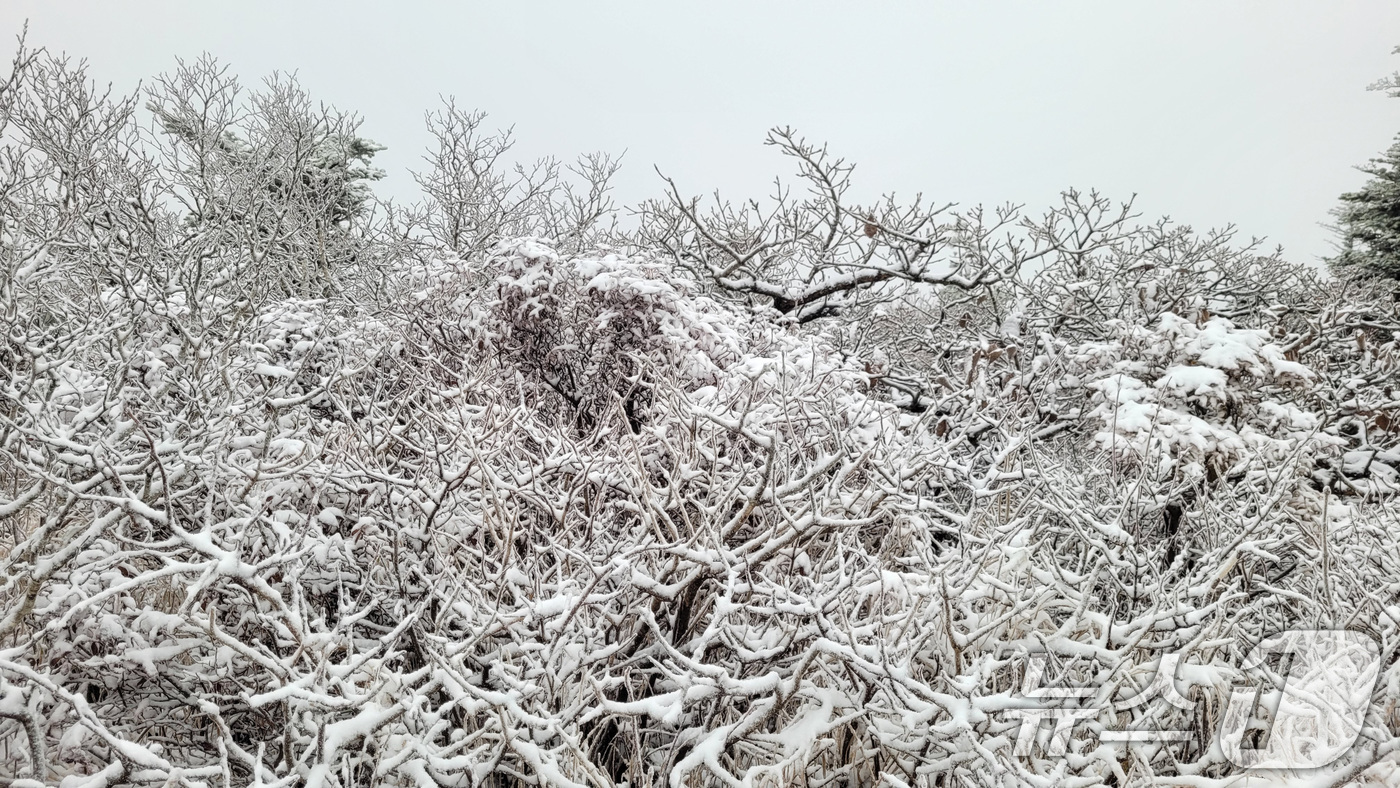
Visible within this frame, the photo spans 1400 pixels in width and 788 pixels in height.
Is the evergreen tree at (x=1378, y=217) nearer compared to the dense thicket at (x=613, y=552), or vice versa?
the dense thicket at (x=613, y=552)

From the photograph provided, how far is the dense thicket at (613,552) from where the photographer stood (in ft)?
7.23

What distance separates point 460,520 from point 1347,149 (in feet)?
189

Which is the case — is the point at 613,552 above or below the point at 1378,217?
below

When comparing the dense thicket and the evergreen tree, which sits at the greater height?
the evergreen tree

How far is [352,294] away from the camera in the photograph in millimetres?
10055

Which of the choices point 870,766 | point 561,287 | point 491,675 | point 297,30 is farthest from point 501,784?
point 297,30

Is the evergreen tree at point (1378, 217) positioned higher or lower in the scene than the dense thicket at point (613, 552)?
higher

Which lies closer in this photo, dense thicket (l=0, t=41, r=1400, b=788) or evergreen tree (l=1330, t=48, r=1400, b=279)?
dense thicket (l=0, t=41, r=1400, b=788)

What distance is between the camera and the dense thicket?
7.23 feet

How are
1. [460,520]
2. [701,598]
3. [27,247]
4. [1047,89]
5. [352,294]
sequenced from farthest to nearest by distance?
1. [1047,89]
2. [352,294]
3. [27,247]
4. [460,520]
5. [701,598]

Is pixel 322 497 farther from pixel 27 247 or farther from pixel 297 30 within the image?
pixel 297 30

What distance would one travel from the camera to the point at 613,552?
280cm

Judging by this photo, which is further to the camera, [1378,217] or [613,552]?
[1378,217]

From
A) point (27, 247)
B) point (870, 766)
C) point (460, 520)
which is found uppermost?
point (27, 247)
